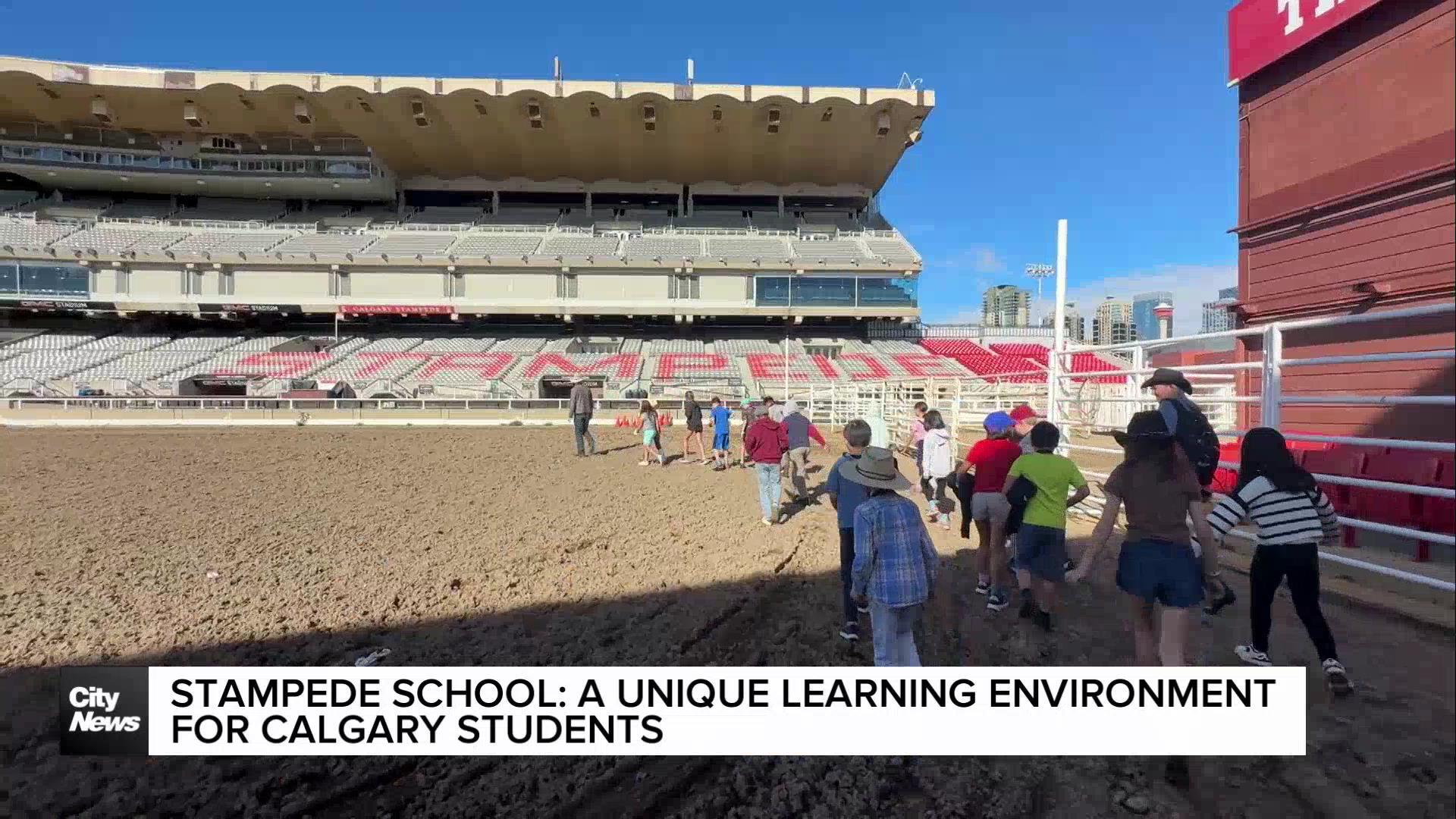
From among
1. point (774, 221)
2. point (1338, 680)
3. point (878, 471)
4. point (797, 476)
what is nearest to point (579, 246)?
point (774, 221)

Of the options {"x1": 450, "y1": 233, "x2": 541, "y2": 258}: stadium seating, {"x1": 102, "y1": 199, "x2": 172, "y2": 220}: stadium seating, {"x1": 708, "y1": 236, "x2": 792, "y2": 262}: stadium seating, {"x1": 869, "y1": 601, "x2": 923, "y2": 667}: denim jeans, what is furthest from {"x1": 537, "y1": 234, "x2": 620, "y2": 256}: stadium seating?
{"x1": 869, "y1": 601, "x2": 923, "y2": 667}: denim jeans

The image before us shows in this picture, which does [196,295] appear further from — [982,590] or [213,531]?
[982,590]

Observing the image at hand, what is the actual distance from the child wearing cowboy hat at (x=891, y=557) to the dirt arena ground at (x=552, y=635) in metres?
0.52

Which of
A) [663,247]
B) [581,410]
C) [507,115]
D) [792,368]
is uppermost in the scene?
[507,115]

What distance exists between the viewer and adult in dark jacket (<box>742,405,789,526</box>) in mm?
6057

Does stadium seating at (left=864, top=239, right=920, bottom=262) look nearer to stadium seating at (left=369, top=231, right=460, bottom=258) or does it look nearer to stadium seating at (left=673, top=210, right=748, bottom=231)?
stadium seating at (left=673, top=210, right=748, bottom=231)

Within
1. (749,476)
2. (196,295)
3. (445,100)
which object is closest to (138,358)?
→ (196,295)

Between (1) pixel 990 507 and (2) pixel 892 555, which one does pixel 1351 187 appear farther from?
(1) pixel 990 507

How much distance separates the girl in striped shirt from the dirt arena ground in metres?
0.17

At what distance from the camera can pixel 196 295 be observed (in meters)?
31.1

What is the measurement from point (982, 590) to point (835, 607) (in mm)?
1093

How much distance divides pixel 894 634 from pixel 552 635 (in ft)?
6.84

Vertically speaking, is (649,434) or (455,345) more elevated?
(455,345)

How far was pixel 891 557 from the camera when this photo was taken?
254 cm
